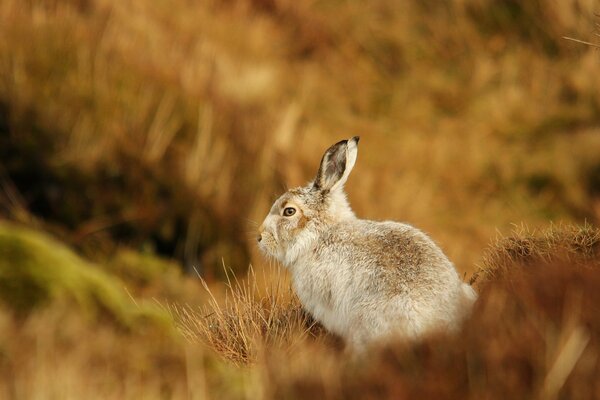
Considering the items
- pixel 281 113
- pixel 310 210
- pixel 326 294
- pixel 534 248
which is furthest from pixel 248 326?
pixel 281 113

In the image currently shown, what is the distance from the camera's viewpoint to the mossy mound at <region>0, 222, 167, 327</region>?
3.38m

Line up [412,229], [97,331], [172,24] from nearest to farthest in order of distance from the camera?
1. [97,331]
2. [412,229]
3. [172,24]

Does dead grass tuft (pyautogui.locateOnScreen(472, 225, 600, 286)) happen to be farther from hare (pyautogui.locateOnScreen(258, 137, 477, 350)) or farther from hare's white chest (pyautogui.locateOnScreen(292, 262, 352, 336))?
hare's white chest (pyautogui.locateOnScreen(292, 262, 352, 336))

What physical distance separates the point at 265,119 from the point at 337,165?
21.5ft

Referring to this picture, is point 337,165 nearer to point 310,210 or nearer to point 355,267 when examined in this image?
point 310,210

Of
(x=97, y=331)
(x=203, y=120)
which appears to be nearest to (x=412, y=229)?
(x=97, y=331)

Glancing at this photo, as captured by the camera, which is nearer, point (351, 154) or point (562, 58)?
point (351, 154)

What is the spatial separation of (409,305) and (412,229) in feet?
2.60

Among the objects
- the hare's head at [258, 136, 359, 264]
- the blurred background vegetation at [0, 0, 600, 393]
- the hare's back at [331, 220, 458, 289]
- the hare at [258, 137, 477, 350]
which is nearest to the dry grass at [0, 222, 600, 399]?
the hare at [258, 137, 477, 350]

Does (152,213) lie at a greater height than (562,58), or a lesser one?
lesser

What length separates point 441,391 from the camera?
124 inches

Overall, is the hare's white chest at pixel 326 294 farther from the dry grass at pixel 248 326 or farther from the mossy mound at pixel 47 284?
the mossy mound at pixel 47 284

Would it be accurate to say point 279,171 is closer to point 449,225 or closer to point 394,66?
point 449,225

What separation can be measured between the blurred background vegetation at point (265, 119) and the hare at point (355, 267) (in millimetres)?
2733
